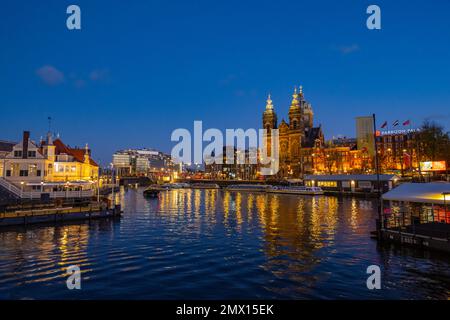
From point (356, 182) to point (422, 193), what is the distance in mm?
64867

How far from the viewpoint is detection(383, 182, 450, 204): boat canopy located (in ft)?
97.1

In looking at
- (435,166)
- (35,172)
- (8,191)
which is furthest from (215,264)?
(35,172)

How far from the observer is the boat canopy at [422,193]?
97.1ft

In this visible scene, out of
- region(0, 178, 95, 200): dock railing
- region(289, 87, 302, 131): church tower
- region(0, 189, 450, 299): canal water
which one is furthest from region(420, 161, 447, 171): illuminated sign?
region(289, 87, 302, 131): church tower

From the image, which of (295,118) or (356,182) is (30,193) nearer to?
(356,182)

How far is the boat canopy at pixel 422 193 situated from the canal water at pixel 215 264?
5399 mm

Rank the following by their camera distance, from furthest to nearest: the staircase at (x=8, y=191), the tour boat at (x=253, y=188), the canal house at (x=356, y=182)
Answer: the tour boat at (x=253, y=188) → the canal house at (x=356, y=182) → the staircase at (x=8, y=191)

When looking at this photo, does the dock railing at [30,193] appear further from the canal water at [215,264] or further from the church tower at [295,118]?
the church tower at [295,118]

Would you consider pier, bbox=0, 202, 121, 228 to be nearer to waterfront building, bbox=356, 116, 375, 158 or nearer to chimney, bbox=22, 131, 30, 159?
chimney, bbox=22, 131, 30, 159

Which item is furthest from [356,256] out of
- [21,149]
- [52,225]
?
[21,149]

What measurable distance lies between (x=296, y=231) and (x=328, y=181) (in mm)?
71240

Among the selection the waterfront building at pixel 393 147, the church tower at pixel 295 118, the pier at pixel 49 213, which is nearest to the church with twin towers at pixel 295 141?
the church tower at pixel 295 118
